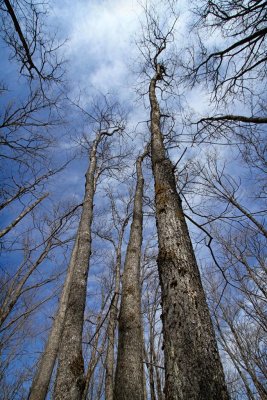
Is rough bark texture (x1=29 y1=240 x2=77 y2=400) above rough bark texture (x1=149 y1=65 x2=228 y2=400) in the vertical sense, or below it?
above

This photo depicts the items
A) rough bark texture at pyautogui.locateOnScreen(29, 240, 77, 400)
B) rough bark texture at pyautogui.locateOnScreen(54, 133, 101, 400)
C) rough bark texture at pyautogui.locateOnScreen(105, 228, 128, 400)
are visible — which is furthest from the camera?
rough bark texture at pyautogui.locateOnScreen(105, 228, 128, 400)

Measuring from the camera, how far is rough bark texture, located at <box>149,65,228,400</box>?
1290 millimetres

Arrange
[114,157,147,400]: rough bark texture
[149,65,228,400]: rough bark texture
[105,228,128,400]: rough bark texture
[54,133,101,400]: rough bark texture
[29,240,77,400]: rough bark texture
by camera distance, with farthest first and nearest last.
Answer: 1. [105,228,128,400]: rough bark texture
2. [29,240,77,400]: rough bark texture
3. [54,133,101,400]: rough bark texture
4. [114,157,147,400]: rough bark texture
5. [149,65,228,400]: rough bark texture

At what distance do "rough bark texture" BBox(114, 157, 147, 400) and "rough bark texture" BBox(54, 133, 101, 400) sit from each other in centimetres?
57

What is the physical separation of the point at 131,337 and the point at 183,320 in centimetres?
191

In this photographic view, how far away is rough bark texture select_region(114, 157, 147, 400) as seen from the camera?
9.12 feet

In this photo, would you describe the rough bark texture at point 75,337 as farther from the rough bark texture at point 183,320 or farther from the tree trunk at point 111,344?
the rough bark texture at point 183,320

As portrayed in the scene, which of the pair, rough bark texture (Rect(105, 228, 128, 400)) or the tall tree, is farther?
rough bark texture (Rect(105, 228, 128, 400))

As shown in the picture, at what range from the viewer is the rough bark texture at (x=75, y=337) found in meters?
2.99

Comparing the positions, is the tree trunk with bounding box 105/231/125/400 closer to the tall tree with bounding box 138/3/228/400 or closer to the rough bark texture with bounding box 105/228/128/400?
the rough bark texture with bounding box 105/228/128/400

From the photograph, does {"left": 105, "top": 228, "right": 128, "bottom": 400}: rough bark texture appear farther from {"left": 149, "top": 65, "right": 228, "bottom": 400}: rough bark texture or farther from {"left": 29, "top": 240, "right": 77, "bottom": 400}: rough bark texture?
{"left": 149, "top": 65, "right": 228, "bottom": 400}: rough bark texture

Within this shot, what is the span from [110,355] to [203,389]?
7559 mm

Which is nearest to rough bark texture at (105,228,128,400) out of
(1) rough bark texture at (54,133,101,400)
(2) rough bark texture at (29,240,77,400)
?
(1) rough bark texture at (54,133,101,400)

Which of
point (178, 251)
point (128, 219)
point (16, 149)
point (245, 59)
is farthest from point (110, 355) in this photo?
point (245, 59)
